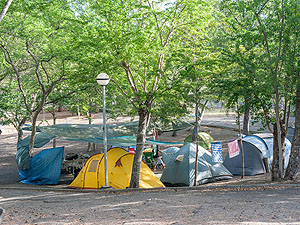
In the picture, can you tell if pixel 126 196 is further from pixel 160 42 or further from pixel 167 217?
pixel 160 42

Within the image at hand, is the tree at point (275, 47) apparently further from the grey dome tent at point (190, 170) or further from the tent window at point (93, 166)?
A: the tent window at point (93, 166)

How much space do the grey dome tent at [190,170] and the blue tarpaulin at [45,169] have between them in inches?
182

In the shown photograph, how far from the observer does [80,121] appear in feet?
124

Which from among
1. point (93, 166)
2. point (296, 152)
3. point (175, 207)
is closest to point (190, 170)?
point (93, 166)

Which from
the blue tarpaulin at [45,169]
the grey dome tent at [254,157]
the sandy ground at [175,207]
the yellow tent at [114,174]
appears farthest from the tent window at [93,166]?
the grey dome tent at [254,157]

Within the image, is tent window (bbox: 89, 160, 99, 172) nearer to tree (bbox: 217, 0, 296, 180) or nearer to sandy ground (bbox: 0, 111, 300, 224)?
sandy ground (bbox: 0, 111, 300, 224)

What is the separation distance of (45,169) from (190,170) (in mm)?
6440

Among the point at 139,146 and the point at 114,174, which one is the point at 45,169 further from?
the point at 139,146

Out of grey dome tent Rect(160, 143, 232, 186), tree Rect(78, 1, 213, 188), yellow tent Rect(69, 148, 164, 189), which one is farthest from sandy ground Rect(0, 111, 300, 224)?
tree Rect(78, 1, 213, 188)

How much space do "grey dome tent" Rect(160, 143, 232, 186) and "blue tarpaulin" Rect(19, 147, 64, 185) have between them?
4630 mm

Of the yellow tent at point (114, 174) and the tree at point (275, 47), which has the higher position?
the tree at point (275, 47)

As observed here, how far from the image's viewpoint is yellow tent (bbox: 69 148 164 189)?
43.8ft

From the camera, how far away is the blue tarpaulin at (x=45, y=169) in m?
15.1

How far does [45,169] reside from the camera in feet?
50.5
